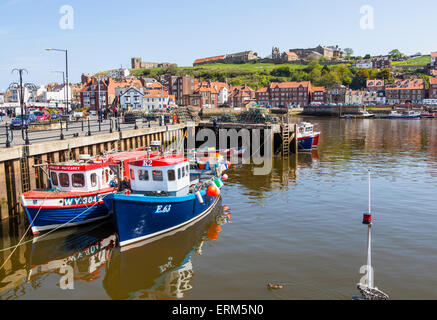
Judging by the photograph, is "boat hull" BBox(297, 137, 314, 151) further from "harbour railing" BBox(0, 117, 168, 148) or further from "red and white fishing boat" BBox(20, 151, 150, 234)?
"red and white fishing boat" BBox(20, 151, 150, 234)

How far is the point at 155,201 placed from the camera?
17469 mm

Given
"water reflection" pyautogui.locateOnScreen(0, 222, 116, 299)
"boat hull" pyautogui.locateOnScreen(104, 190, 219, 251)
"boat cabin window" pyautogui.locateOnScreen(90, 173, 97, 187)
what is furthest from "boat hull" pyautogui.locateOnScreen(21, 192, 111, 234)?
"boat hull" pyautogui.locateOnScreen(104, 190, 219, 251)

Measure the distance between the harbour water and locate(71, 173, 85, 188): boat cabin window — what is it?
7.07 ft

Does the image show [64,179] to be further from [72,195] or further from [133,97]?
[133,97]

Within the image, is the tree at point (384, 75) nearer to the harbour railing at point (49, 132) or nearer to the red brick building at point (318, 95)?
the red brick building at point (318, 95)

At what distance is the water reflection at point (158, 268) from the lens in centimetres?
1370

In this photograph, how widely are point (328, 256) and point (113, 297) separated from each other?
8647 millimetres


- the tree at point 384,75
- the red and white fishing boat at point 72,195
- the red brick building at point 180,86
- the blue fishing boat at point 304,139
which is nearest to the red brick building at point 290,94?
the red brick building at point 180,86

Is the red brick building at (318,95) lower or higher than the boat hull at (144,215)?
higher

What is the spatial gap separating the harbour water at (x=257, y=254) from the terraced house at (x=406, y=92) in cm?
13775

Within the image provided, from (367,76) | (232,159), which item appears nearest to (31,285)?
(232,159)

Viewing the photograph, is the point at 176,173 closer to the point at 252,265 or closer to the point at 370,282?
the point at 252,265

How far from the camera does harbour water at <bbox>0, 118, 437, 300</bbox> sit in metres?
13.7

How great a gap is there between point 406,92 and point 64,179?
6136 inches
